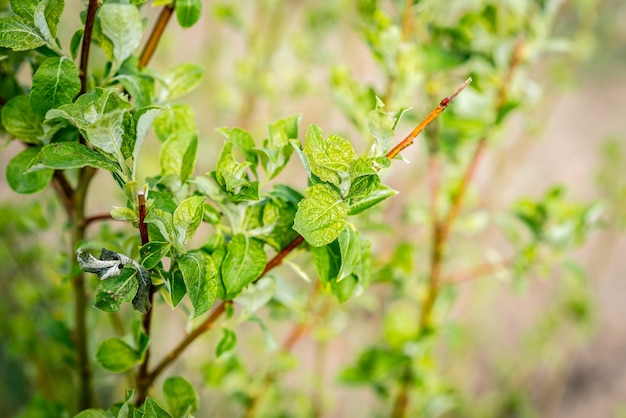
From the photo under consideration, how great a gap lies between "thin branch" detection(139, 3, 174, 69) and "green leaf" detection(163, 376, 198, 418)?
235mm

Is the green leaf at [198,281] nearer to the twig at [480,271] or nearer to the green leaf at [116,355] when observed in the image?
the green leaf at [116,355]

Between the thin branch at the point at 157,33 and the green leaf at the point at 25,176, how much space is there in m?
0.10

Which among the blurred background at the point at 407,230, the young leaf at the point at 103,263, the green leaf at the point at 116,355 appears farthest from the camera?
the blurred background at the point at 407,230

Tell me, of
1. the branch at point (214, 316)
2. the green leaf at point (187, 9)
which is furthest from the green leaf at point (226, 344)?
the green leaf at point (187, 9)

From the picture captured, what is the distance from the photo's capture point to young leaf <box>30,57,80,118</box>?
1.07ft

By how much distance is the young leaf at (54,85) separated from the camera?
33cm

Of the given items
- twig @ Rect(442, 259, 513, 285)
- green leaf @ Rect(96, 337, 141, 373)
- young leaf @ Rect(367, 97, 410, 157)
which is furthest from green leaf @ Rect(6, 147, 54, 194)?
twig @ Rect(442, 259, 513, 285)

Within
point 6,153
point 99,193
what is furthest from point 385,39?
point 6,153

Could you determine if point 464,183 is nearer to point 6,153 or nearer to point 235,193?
point 235,193

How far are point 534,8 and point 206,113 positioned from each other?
1.06 metres

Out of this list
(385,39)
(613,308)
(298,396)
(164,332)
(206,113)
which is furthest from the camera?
(613,308)

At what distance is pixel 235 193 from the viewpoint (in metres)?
0.34

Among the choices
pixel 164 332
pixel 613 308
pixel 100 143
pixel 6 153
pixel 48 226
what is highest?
pixel 613 308

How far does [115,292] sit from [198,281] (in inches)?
1.7
